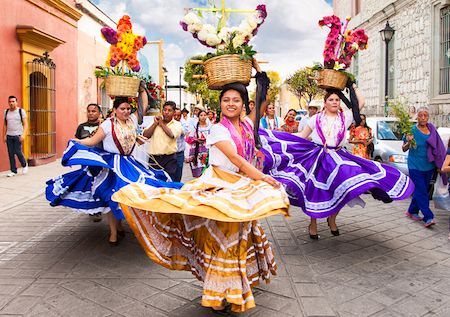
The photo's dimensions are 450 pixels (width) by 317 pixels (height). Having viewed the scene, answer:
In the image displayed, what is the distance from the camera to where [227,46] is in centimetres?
361

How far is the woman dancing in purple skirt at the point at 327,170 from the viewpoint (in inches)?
189

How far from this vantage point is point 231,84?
352 cm

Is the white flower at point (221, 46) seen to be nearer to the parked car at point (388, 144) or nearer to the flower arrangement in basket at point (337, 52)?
the flower arrangement in basket at point (337, 52)

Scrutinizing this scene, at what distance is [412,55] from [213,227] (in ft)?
57.4

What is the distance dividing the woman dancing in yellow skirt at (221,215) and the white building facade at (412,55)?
13.6m

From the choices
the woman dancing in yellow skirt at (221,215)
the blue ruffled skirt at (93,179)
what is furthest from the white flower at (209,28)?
the blue ruffled skirt at (93,179)

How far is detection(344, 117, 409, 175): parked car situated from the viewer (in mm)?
Result: 9133

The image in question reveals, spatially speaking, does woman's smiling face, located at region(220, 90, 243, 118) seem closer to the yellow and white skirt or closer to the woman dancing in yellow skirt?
the woman dancing in yellow skirt

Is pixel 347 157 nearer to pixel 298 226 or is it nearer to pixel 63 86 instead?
pixel 298 226

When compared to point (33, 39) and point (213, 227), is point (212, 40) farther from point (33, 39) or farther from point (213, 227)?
point (33, 39)

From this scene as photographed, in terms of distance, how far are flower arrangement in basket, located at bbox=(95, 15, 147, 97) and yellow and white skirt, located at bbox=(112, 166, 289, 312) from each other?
213 centimetres

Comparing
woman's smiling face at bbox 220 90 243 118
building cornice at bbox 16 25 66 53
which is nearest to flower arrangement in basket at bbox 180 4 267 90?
woman's smiling face at bbox 220 90 243 118

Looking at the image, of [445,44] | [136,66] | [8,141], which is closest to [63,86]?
[8,141]

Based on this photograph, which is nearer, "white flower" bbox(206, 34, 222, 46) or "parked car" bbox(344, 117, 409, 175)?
"white flower" bbox(206, 34, 222, 46)
